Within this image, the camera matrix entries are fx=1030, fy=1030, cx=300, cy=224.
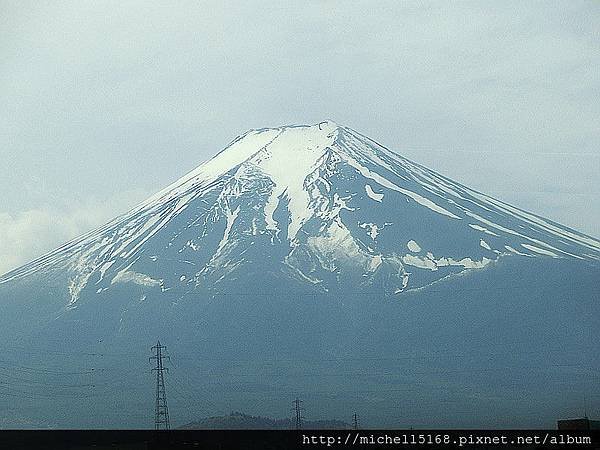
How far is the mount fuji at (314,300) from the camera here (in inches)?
1943

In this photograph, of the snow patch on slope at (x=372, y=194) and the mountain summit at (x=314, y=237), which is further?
the snow patch on slope at (x=372, y=194)

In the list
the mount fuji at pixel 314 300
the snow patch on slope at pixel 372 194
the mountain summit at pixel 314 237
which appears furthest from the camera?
the snow patch on slope at pixel 372 194

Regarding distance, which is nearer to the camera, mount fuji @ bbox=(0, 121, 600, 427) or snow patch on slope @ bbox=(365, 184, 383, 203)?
mount fuji @ bbox=(0, 121, 600, 427)

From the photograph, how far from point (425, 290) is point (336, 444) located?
141 feet

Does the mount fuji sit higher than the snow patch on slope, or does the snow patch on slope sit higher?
the snow patch on slope

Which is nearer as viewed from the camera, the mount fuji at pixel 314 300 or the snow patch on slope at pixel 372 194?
the mount fuji at pixel 314 300

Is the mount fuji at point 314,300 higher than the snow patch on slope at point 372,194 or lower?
lower

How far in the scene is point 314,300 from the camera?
2010 inches

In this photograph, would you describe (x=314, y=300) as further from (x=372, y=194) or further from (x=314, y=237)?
(x=372, y=194)

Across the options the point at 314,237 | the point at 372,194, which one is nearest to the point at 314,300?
the point at 314,237

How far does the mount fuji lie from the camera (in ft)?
162

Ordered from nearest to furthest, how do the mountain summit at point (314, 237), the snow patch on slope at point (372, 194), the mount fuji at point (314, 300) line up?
the mount fuji at point (314, 300)
the mountain summit at point (314, 237)
the snow patch on slope at point (372, 194)

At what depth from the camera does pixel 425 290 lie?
51.5 m

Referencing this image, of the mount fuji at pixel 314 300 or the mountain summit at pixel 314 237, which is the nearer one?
the mount fuji at pixel 314 300
